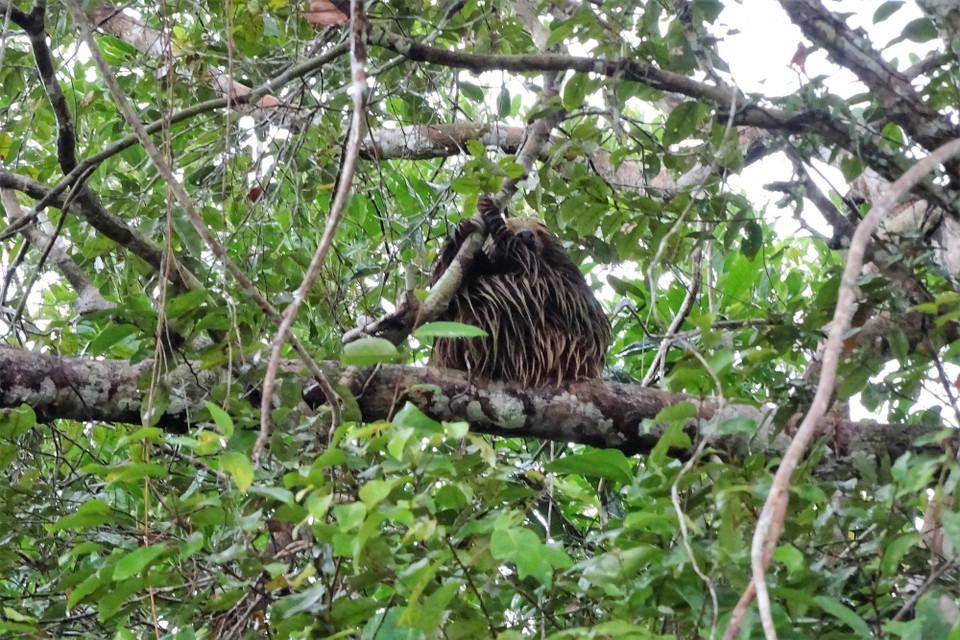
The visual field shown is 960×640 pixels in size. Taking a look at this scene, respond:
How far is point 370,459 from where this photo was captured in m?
1.71

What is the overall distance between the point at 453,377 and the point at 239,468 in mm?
1422

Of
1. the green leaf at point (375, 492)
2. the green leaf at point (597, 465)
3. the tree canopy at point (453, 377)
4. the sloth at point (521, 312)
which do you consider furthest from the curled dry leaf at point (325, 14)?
the green leaf at point (375, 492)

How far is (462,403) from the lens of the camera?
8.90ft

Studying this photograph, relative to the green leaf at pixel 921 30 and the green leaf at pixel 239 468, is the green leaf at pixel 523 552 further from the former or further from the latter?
the green leaf at pixel 921 30

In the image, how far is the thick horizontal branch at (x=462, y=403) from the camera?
243cm

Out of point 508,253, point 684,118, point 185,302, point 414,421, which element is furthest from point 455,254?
point 414,421

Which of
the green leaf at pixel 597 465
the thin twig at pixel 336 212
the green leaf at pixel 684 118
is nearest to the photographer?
the thin twig at pixel 336 212

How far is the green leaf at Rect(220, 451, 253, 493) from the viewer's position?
4.50ft

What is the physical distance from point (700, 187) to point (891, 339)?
0.55 meters

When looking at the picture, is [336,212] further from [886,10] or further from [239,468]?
[886,10]

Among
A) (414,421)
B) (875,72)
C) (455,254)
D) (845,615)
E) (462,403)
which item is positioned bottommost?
(845,615)

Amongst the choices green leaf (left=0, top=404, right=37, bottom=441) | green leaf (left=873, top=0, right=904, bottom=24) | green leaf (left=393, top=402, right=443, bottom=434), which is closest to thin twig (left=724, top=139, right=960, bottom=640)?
green leaf (left=393, top=402, right=443, bottom=434)

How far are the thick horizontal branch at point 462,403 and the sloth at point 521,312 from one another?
0.15m

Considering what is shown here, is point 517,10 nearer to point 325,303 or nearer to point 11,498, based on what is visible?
point 325,303
